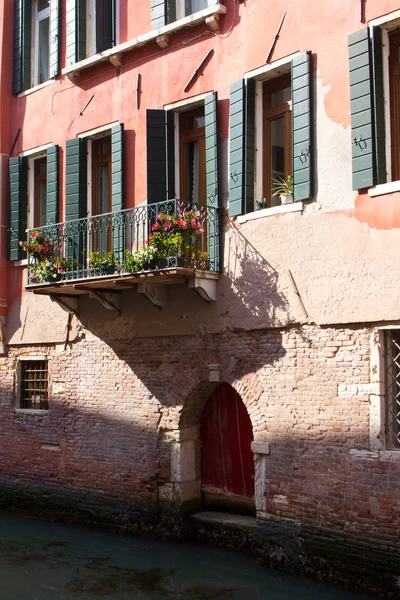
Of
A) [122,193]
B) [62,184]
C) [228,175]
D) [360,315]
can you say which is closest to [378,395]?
[360,315]

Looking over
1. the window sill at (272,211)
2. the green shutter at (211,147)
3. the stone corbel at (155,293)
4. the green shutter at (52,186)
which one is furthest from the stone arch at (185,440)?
the green shutter at (52,186)

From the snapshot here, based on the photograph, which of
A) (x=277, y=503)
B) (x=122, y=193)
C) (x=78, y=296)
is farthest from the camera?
(x=78, y=296)

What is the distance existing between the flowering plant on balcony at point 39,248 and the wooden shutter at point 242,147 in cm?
277

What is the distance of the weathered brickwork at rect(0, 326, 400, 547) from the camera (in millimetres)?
7887

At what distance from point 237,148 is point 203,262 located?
135 centimetres

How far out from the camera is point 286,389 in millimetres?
8594

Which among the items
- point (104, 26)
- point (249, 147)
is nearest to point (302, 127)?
point (249, 147)

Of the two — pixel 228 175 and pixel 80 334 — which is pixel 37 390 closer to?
pixel 80 334

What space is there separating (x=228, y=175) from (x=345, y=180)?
1.72 meters

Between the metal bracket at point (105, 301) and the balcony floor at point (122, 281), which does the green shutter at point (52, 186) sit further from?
the metal bracket at point (105, 301)

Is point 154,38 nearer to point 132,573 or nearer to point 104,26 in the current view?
point 104,26

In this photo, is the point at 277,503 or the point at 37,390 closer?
the point at 277,503

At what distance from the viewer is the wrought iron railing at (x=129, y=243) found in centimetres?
898

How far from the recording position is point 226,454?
9.90 metres
